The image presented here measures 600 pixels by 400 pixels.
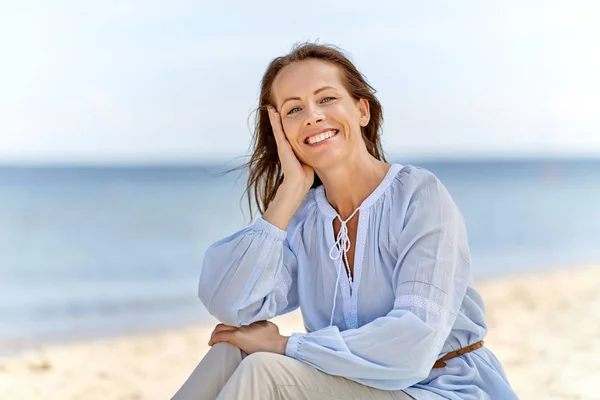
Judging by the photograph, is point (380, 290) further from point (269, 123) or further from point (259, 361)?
point (269, 123)

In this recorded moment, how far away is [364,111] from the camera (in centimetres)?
277

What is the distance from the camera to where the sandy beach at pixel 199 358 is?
499 cm

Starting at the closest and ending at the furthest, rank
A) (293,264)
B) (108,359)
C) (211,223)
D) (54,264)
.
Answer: (293,264)
(108,359)
(54,264)
(211,223)

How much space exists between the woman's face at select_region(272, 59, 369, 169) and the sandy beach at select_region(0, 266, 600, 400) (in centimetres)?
260

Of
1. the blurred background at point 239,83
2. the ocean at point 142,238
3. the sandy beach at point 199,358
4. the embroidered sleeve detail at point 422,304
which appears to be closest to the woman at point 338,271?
the embroidered sleeve detail at point 422,304

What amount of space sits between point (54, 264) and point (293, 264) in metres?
7.62

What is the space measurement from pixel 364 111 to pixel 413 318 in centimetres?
82

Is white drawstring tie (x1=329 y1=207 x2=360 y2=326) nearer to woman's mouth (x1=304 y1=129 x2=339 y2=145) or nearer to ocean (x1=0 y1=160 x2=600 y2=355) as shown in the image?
woman's mouth (x1=304 y1=129 x2=339 y2=145)

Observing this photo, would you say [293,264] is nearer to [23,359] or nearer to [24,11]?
[23,359]

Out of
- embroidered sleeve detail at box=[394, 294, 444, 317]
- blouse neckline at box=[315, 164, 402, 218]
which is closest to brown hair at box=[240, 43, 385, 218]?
blouse neckline at box=[315, 164, 402, 218]

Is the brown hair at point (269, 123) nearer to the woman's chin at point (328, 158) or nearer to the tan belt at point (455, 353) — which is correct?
the woman's chin at point (328, 158)

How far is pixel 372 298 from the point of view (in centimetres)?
247

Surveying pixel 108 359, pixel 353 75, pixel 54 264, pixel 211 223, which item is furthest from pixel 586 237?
pixel 353 75

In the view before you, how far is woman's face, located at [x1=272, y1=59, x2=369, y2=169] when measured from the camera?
8.38ft
